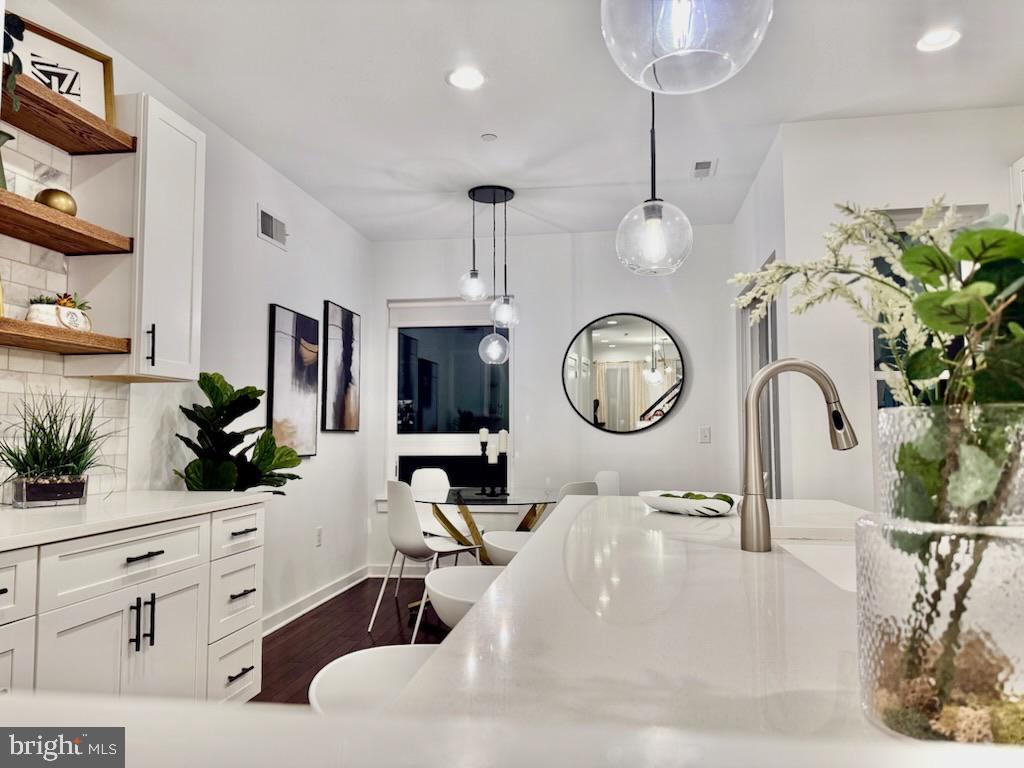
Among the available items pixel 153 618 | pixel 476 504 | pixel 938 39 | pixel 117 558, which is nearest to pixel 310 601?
pixel 476 504

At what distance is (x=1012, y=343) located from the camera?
0.46 m

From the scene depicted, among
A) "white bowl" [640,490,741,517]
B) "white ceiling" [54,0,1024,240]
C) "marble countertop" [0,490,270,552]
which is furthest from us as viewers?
"white ceiling" [54,0,1024,240]

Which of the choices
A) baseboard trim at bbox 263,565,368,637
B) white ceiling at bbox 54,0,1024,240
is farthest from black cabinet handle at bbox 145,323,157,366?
baseboard trim at bbox 263,565,368,637

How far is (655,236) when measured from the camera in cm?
258

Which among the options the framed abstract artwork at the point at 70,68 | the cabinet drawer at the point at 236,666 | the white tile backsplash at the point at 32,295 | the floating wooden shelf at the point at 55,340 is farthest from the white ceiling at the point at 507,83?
the cabinet drawer at the point at 236,666

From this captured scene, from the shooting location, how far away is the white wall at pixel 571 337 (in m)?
5.15

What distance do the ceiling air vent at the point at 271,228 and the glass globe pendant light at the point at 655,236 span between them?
2.21 m

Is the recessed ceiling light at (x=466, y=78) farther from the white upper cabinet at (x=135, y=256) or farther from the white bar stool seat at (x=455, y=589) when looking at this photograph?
the white bar stool seat at (x=455, y=589)

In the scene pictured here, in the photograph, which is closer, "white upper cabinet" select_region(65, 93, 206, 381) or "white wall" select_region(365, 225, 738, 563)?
"white upper cabinet" select_region(65, 93, 206, 381)

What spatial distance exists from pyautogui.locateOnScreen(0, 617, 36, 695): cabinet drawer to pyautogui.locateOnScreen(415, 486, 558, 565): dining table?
2.21 m

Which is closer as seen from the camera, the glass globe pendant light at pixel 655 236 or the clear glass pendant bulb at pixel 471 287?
the glass globe pendant light at pixel 655 236

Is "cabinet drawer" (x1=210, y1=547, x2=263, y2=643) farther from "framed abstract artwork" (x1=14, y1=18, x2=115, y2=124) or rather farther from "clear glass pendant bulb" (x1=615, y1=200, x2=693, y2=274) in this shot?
"clear glass pendant bulb" (x1=615, y1=200, x2=693, y2=274)

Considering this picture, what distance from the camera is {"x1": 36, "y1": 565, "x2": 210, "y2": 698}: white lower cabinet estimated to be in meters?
1.85

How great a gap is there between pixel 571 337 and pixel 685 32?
417 centimetres
